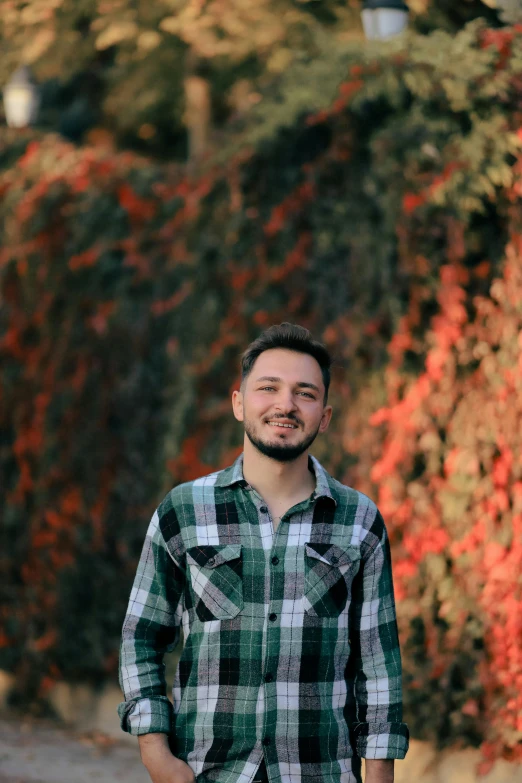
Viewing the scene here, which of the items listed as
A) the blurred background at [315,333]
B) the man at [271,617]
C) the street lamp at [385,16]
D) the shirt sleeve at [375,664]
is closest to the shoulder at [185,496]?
the man at [271,617]

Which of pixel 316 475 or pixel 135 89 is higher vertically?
pixel 135 89

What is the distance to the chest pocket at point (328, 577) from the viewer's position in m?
2.41

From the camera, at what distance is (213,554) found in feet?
8.05

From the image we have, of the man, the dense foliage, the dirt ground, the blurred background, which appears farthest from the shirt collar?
the dense foliage

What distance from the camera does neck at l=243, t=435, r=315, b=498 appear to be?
2.51 m

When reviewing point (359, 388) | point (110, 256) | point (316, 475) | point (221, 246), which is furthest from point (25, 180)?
point (316, 475)

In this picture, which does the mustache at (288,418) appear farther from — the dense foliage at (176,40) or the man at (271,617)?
the dense foliage at (176,40)

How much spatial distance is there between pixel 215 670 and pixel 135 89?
39.5 ft

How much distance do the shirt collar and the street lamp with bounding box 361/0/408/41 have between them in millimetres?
3740

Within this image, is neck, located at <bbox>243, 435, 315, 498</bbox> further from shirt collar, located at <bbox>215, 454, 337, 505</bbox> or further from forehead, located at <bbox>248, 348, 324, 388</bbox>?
forehead, located at <bbox>248, 348, 324, 388</bbox>

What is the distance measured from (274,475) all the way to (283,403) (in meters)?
0.18

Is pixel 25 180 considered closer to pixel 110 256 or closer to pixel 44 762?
pixel 110 256

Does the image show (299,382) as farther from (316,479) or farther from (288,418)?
(316,479)

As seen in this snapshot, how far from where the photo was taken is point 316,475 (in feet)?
8.40
